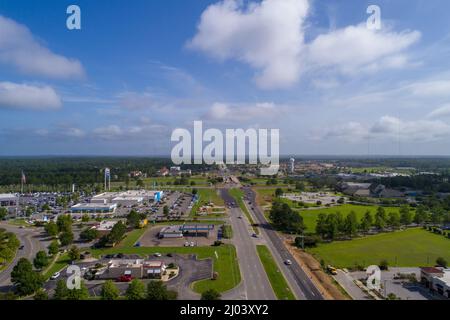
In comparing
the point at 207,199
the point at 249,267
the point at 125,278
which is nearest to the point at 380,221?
the point at 249,267

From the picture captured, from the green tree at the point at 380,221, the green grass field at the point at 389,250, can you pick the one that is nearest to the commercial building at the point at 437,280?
the green grass field at the point at 389,250

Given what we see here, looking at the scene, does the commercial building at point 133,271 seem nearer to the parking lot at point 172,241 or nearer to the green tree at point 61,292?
the green tree at point 61,292

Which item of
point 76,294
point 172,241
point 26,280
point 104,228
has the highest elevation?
point 76,294

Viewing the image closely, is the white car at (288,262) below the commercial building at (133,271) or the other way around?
below

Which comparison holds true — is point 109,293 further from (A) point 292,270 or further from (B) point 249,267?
(A) point 292,270

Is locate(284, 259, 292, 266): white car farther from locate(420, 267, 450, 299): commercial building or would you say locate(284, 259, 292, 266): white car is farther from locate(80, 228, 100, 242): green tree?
locate(80, 228, 100, 242): green tree
